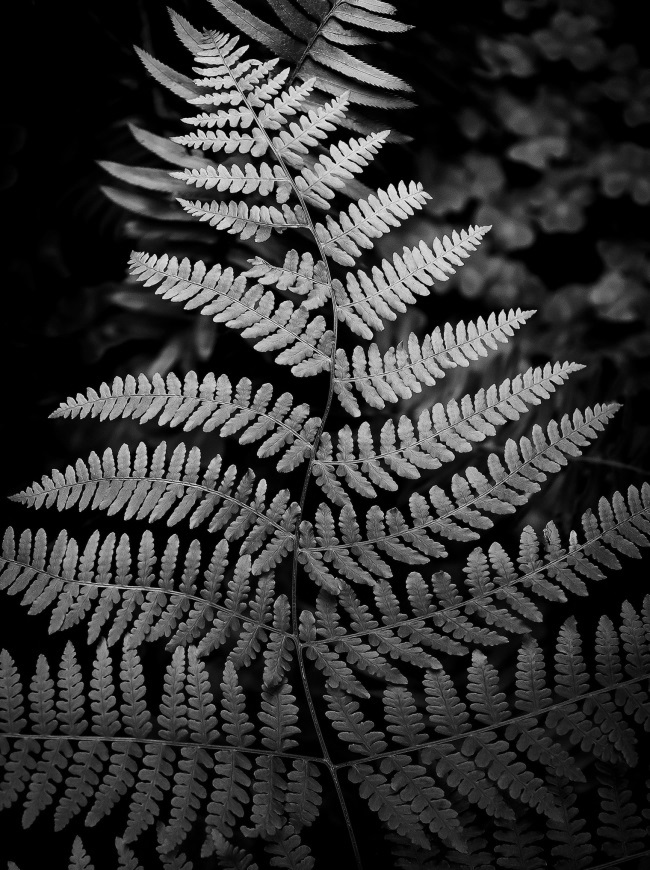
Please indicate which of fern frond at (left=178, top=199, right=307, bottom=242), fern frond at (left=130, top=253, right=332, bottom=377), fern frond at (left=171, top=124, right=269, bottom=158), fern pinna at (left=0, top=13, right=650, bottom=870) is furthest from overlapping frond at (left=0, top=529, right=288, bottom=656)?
fern frond at (left=171, top=124, right=269, bottom=158)

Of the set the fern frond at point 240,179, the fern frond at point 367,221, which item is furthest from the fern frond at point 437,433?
the fern frond at point 240,179

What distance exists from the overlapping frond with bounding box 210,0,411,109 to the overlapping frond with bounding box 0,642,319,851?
2.92 feet

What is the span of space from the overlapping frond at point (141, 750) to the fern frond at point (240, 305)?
42cm

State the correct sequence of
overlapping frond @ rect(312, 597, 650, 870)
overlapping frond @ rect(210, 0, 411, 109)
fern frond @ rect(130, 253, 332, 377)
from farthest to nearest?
overlapping frond @ rect(210, 0, 411, 109)
fern frond @ rect(130, 253, 332, 377)
overlapping frond @ rect(312, 597, 650, 870)

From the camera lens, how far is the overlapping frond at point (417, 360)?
88 cm

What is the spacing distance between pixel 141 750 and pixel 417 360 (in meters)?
0.63

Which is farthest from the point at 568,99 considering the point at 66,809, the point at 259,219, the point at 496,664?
the point at 66,809

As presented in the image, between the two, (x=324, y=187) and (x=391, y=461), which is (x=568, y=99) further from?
(x=391, y=461)

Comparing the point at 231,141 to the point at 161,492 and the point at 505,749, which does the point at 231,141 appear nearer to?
the point at 161,492

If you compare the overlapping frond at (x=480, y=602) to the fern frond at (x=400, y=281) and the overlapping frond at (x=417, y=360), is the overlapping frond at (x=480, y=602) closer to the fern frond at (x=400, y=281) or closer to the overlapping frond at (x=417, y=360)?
the overlapping frond at (x=417, y=360)

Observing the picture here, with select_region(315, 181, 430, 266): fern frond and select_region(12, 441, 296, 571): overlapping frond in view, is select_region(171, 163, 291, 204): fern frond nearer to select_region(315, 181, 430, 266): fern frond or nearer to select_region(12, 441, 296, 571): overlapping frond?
select_region(315, 181, 430, 266): fern frond

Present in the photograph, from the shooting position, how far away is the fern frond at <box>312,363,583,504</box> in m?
0.87

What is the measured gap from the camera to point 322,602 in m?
0.88

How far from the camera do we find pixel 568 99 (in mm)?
1319
